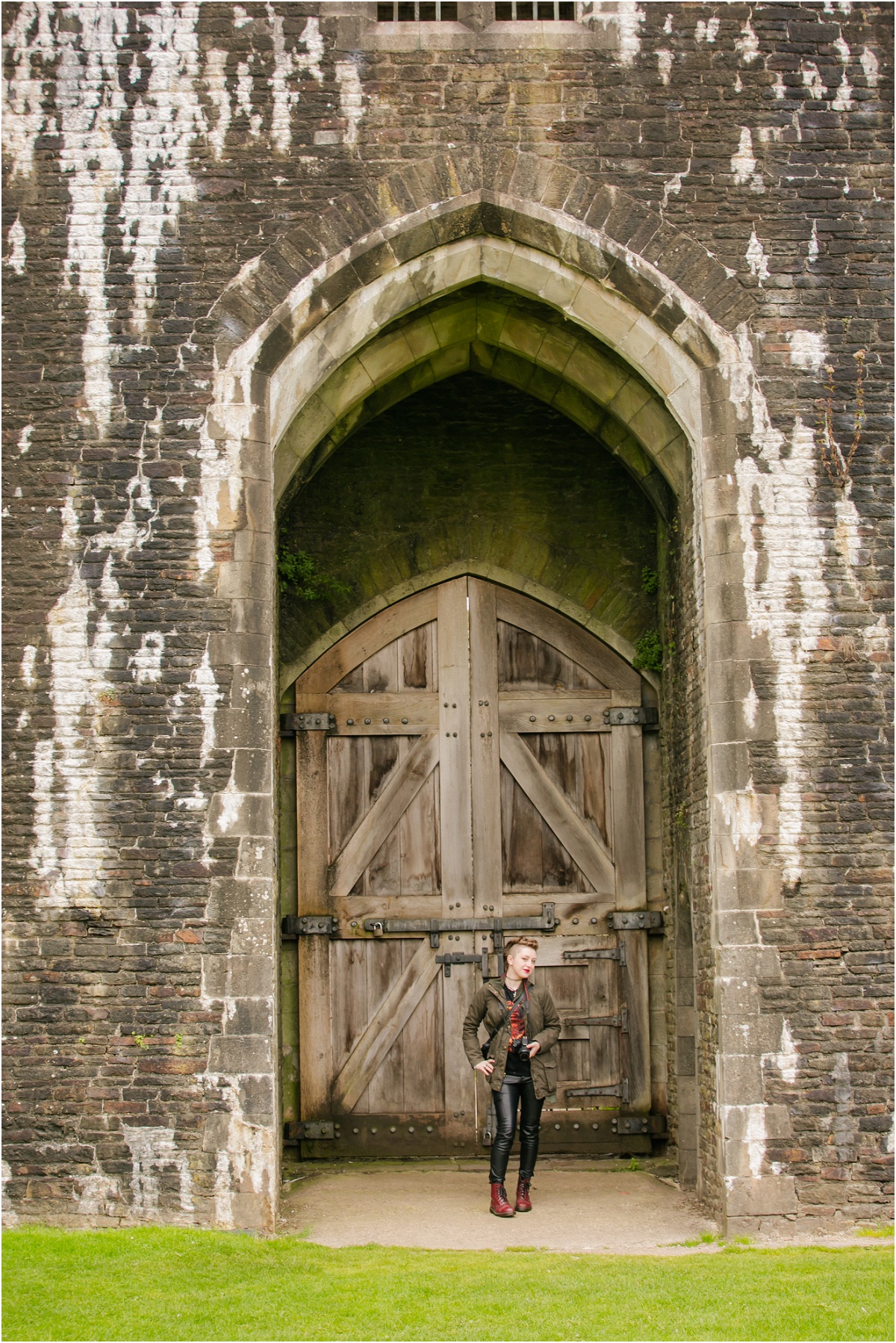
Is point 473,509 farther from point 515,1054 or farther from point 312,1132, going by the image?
point 312,1132

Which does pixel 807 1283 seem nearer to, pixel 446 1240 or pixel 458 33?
pixel 446 1240

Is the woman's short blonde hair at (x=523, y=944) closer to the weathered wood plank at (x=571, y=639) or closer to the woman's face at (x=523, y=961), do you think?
the woman's face at (x=523, y=961)

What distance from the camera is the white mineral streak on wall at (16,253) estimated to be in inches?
288

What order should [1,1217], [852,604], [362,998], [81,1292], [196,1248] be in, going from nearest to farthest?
[81,1292] < [196,1248] < [1,1217] < [852,604] < [362,998]

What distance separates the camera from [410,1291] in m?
5.68

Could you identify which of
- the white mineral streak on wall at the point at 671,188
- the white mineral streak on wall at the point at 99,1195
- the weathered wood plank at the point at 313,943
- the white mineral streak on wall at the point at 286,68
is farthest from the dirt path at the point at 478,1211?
the white mineral streak on wall at the point at 286,68

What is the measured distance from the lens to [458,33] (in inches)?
298

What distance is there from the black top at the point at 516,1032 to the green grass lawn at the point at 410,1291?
928 millimetres

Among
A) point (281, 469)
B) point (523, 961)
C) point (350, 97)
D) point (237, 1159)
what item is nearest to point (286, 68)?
point (350, 97)

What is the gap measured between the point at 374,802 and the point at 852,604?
3.56 meters

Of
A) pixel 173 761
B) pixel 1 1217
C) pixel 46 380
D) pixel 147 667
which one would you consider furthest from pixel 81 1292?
pixel 46 380

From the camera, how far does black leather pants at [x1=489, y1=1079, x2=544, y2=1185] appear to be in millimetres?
6918

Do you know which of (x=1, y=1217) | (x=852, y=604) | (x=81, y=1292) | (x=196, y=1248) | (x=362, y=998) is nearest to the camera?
(x=81, y=1292)

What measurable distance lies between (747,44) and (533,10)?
127 centimetres
